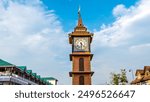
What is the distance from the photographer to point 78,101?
19.4ft

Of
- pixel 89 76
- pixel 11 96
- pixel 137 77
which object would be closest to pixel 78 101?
pixel 11 96

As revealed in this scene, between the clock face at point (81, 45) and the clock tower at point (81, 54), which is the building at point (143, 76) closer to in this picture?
the clock tower at point (81, 54)

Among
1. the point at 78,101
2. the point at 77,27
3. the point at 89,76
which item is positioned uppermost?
the point at 77,27

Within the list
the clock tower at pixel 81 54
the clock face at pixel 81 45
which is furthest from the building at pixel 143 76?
the clock face at pixel 81 45

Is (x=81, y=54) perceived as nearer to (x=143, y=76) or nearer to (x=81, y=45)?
(x=81, y=45)

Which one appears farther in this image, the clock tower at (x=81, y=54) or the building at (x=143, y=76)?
the building at (x=143, y=76)

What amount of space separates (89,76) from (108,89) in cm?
4337

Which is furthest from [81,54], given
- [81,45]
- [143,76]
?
[143,76]

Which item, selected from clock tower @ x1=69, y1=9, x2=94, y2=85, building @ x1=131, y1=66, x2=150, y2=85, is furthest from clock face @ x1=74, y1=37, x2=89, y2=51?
building @ x1=131, y1=66, x2=150, y2=85

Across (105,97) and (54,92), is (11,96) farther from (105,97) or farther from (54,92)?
(105,97)

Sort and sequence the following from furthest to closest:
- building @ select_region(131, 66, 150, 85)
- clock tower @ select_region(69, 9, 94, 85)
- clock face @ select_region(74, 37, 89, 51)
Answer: building @ select_region(131, 66, 150, 85)
clock face @ select_region(74, 37, 89, 51)
clock tower @ select_region(69, 9, 94, 85)

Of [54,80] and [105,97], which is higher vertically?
[54,80]

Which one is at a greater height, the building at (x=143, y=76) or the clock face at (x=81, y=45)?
the clock face at (x=81, y=45)

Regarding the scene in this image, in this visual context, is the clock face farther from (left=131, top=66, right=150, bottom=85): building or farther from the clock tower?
(left=131, top=66, right=150, bottom=85): building
